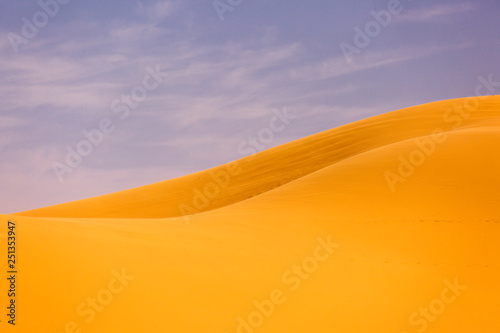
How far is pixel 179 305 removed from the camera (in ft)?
20.2

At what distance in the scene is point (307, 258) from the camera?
8.89 metres

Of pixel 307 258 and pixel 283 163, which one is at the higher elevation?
pixel 283 163

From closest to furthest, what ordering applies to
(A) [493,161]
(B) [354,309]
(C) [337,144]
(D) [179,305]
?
1. (D) [179,305]
2. (B) [354,309]
3. (A) [493,161]
4. (C) [337,144]

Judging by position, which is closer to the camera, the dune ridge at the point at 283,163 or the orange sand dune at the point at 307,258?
the orange sand dune at the point at 307,258

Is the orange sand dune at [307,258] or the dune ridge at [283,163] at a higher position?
the dune ridge at [283,163]

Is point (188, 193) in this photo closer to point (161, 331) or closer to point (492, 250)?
point (492, 250)

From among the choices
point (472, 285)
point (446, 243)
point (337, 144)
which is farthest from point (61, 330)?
point (337, 144)

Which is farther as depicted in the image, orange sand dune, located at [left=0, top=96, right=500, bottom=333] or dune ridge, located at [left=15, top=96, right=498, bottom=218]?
dune ridge, located at [left=15, top=96, right=498, bottom=218]

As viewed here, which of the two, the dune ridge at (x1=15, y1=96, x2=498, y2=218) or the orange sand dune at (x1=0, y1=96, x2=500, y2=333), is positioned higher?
the dune ridge at (x1=15, y1=96, x2=498, y2=218)

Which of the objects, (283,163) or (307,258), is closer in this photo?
(307,258)

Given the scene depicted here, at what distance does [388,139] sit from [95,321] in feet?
58.6

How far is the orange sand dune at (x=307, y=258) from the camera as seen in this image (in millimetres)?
5887

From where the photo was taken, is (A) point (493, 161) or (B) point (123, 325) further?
(A) point (493, 161)

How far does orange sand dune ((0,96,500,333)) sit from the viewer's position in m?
5.89
